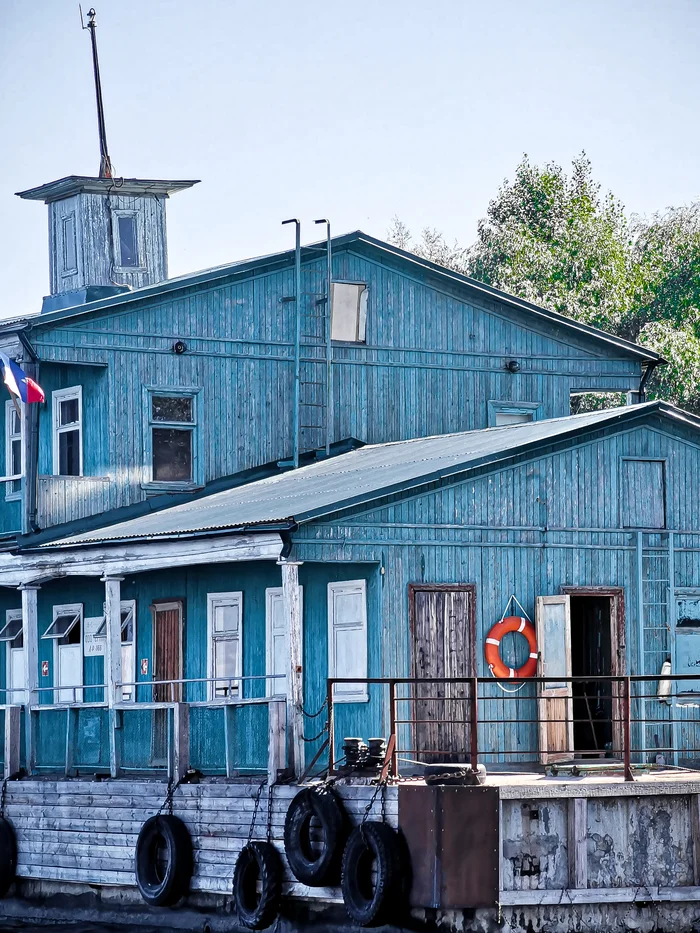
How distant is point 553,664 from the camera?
82.4 feet

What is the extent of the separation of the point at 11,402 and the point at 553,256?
1102 inches

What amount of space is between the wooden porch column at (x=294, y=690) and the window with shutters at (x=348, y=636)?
163cm

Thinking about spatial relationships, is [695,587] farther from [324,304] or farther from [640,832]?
[324,304]

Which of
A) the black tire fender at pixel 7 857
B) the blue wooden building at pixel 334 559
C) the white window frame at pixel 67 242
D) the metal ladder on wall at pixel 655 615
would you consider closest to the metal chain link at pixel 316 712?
the blue wooden building at pixel 334 559

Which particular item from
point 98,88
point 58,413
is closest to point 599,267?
point 98,88

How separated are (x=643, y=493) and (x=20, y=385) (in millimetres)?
9622

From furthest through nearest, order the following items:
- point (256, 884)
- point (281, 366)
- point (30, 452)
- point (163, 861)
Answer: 1. point (281, 366)
2. point (30, 452)
3. point (163, 861)
4. point (256, 884)

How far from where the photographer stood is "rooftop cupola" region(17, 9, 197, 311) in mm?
34938

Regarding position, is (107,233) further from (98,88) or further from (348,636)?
(348,636)

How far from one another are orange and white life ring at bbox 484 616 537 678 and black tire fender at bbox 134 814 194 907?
4.56 meters

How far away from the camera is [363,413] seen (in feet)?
105

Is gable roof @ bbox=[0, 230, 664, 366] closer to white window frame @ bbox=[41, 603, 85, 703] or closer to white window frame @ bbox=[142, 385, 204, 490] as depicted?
white window frame @ bbox=[142, 385, 204, 490]

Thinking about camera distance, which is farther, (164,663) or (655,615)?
(164,663)

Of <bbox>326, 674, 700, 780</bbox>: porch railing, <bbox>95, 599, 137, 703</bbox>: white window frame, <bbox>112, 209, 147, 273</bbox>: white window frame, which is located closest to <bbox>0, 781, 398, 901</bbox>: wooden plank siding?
<bbox>326, 674, 700, 780</bbox>: porch railing
